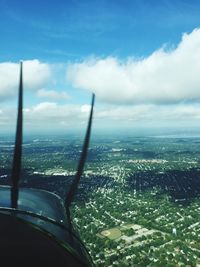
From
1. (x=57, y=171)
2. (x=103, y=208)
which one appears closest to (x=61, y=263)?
(x=103, y=208)

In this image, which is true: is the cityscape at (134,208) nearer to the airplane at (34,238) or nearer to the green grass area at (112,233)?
the green grass area at (112,233)

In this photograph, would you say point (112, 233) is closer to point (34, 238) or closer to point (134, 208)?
point (134, 208)

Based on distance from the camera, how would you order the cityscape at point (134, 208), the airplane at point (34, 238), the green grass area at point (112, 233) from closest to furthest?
1. the airplane at point (34, 238)
2. the cityscape at point (134, 208)
3. the green grass area at point (112, 233)

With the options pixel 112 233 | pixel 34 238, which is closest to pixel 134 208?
pixel 112 233

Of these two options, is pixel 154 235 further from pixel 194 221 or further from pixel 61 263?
pixel 61 263

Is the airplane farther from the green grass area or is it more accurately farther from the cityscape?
the green grass area

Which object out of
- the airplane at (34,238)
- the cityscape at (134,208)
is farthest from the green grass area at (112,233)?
the airplane at (34,238)

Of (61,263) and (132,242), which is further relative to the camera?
(132,242)

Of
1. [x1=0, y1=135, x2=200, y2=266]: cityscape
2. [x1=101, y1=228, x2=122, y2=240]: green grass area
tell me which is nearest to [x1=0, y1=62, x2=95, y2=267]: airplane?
[x1=0, y1=135, x2=200, y2=266]: cityscape
